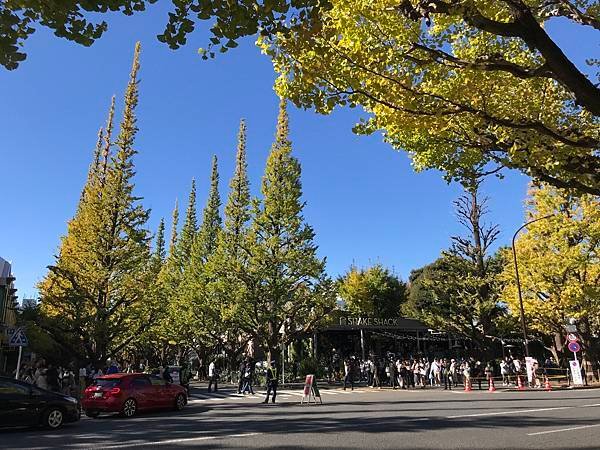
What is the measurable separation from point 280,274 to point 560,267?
52.4 ft

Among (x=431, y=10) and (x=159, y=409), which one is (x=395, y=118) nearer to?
(x=431, y=10)

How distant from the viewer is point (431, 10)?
243 inches

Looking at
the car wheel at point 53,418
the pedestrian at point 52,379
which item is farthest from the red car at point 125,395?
the car wheel at point 53,418

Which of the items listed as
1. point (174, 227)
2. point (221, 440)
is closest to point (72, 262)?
point (221, 440)

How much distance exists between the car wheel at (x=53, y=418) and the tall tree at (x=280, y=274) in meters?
17.6

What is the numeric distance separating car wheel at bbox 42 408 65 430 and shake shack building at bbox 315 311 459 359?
85.8ft

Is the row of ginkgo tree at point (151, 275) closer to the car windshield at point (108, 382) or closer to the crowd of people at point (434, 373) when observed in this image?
the crowd of people at point (434, 373)

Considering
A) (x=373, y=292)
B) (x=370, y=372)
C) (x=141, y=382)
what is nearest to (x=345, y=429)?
(x=141, y=382)

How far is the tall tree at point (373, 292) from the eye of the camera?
158 ft

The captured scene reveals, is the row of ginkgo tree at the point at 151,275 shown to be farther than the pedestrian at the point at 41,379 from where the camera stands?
Yes

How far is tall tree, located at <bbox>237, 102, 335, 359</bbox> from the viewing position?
29.8 meters

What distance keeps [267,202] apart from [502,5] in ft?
78.3

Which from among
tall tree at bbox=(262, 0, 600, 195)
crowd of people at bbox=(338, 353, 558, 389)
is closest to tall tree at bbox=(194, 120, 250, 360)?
crowd of people at bbox=(338, 353, 558, 389)

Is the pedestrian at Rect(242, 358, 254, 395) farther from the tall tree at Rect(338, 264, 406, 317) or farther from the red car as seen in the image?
the tall tree at Rect(338, 264, 406, 317)
